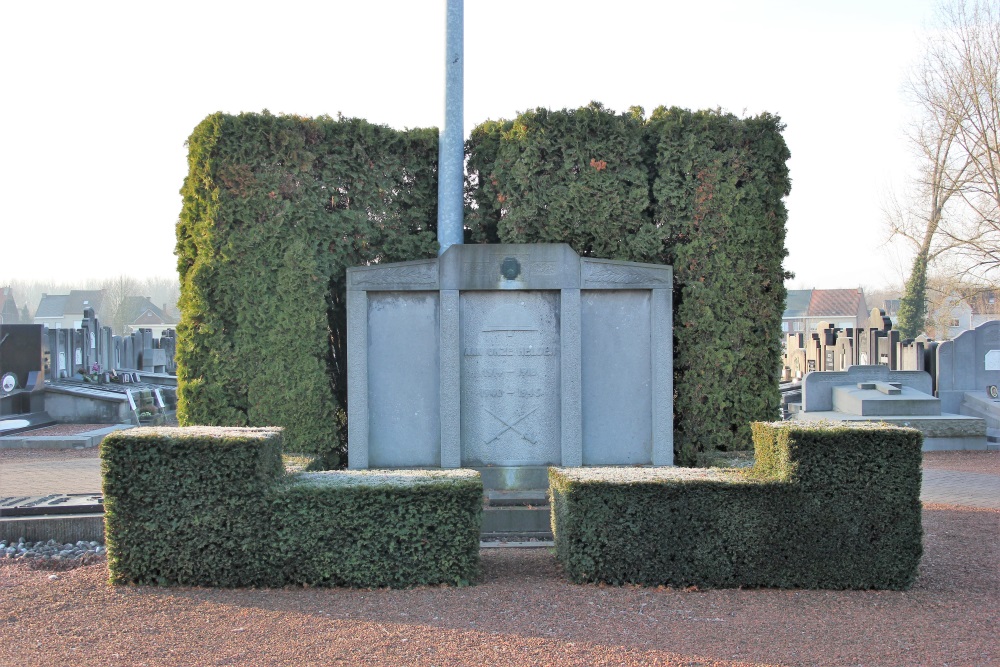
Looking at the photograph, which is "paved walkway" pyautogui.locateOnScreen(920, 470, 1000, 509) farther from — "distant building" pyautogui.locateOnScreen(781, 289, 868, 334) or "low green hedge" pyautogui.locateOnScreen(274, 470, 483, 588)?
"distant building" pyautogui.locateOnScreen(781, 289, 868, 334)

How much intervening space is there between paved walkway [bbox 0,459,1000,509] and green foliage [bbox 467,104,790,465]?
305 centimetres

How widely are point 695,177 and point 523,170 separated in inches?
78.2

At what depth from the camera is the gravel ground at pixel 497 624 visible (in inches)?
181

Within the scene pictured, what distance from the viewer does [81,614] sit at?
209 inches

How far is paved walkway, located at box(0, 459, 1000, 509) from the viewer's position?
10.3 metres

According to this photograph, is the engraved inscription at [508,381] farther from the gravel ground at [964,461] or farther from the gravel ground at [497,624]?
the gravel ground at [964,461]

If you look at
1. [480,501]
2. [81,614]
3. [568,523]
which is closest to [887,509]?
[568,523]

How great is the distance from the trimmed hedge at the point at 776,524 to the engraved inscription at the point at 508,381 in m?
2.72

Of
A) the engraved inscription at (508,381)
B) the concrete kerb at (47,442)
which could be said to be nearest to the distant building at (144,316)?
the concrete kerb at (47,442)

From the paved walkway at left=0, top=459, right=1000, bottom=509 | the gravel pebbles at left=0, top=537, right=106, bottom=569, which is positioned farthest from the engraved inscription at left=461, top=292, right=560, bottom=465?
the paved walkway at left=0, top=459, right=1000, bottom=509

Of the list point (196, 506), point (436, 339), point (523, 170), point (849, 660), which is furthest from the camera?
point (523, 170)

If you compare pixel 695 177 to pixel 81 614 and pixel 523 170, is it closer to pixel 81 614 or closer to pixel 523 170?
pixel 523 170

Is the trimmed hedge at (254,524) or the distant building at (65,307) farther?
the distant building at (65,307)

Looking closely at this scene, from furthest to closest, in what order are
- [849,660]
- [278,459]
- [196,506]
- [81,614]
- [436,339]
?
[436,339]
[278,459]
[196,506]
[81,614]
[849,660]
